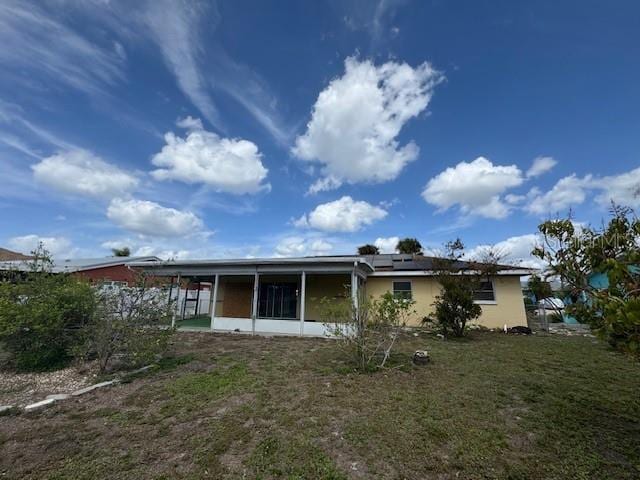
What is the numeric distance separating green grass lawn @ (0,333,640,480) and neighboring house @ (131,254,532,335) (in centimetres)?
454

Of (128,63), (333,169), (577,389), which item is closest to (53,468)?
(577,389)

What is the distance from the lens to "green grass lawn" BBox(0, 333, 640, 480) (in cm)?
274

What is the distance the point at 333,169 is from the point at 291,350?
946cm

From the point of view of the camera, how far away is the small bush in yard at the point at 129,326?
5984mm

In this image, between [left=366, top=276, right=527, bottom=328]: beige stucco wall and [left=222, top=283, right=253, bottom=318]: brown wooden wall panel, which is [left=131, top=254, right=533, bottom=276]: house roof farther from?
[left=222, top=283, right=253, bottom=318]: brown wooden wall panel

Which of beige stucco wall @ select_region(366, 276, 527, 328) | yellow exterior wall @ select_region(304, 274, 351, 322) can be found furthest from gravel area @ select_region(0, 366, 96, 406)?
beige stucco wall @ select_region(366, 276, 527, 328)

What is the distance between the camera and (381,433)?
339cm

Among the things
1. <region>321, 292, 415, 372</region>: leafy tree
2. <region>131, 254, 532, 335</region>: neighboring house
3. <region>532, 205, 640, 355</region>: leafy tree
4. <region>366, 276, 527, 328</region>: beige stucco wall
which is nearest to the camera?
<region>532, 205, 640, 355</region>: leafy tree

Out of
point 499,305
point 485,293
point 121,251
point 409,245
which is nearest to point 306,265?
point 485,293

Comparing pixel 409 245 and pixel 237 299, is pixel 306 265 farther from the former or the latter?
pixel 409 245

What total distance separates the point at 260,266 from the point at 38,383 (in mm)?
7068

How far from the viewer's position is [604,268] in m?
2.89

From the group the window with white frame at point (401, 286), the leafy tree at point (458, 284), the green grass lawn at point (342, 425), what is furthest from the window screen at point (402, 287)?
the green grass lawn at point (342, 425)

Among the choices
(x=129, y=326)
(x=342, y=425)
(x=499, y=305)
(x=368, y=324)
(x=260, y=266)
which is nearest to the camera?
(x=342, y=425)
